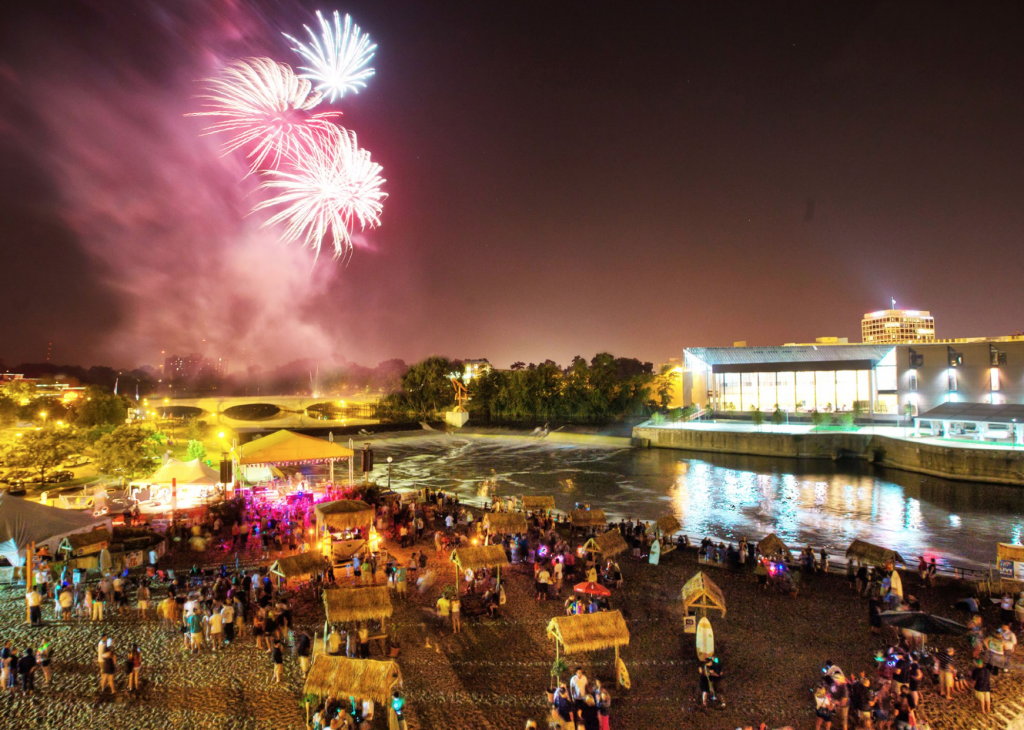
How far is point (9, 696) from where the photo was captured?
9.22 metres

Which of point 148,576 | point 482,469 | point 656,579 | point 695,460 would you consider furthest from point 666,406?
point 148,576

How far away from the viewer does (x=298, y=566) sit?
13305 millimetres

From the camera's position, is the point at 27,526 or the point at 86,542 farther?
the point at 86,542

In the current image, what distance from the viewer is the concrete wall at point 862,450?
33875mm

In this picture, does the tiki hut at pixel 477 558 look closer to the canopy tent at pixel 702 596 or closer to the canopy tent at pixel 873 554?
the canopy tent at pixel 702 596

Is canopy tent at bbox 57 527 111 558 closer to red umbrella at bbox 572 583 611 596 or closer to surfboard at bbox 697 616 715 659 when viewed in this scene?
red umbrella at bbox 572 583 611 596

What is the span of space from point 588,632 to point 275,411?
100643 mm

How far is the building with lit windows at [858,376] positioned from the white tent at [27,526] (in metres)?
58.7

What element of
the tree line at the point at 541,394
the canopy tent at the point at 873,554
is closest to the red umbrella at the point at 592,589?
the canopy tent at the point at 873,554

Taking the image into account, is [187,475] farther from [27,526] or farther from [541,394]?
[541,394]

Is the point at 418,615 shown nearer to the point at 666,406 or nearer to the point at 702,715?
the point at 702,715

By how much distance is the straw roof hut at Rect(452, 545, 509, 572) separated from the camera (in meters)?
13.6

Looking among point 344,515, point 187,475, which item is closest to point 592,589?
point 344,515

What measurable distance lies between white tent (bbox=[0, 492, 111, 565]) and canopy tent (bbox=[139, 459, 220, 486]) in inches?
290
